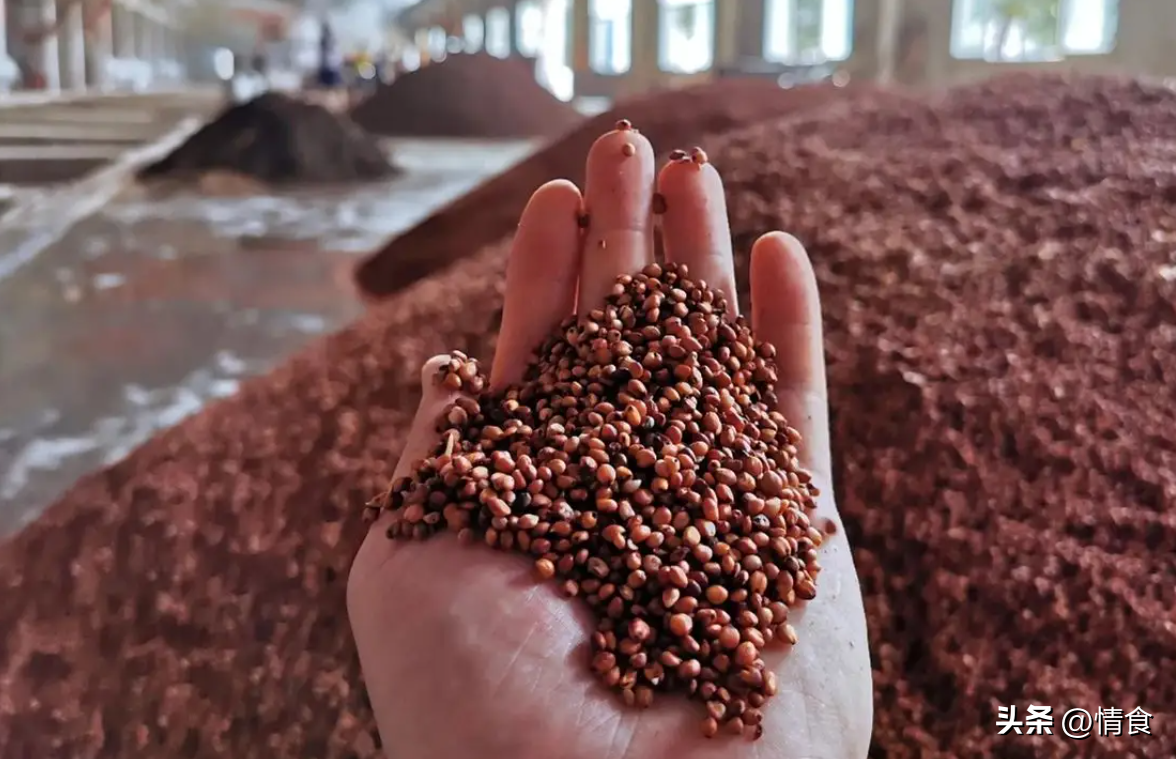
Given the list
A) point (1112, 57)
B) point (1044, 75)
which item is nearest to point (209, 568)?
point (1044, 75)

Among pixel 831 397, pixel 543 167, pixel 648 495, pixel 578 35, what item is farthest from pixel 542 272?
pixel 578 35

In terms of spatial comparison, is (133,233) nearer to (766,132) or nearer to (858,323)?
(766,132)

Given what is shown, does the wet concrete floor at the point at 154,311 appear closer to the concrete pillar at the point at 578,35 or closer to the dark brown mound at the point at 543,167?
the dark brown mound at the point at 543,167

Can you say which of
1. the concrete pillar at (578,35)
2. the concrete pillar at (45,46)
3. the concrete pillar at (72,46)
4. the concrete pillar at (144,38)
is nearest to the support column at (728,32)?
the concrete pillar at (578,35)

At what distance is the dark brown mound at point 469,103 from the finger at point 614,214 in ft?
A: 4.79

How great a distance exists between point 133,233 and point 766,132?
99cm

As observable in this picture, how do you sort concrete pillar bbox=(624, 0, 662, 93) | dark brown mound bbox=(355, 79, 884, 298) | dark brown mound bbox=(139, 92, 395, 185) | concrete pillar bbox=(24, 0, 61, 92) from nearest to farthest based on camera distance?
dark brown mound bbox=(355, 79, 884, 298), concrete pillar bbox=(24, 0, 61, 92), dark brown mound bbox=(139, 92, 395, 185), concrete pillar bbox=(624, 0, 662, 93)

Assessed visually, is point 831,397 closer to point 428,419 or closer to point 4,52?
point 428,419

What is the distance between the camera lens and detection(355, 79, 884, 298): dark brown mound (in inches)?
48.4

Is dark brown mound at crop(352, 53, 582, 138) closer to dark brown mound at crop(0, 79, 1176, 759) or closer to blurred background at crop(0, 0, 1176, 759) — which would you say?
blurred background at crop(0, 0, 1176, 759)

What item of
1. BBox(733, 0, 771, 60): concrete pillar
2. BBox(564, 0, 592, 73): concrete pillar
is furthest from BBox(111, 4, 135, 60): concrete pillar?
BBox(733, 0, 771, 60): concrete pillar

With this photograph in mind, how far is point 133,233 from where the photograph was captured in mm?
1535

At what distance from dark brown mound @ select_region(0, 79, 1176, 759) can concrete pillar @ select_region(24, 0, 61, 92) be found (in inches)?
34.6

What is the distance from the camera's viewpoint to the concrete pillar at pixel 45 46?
1444 mm
